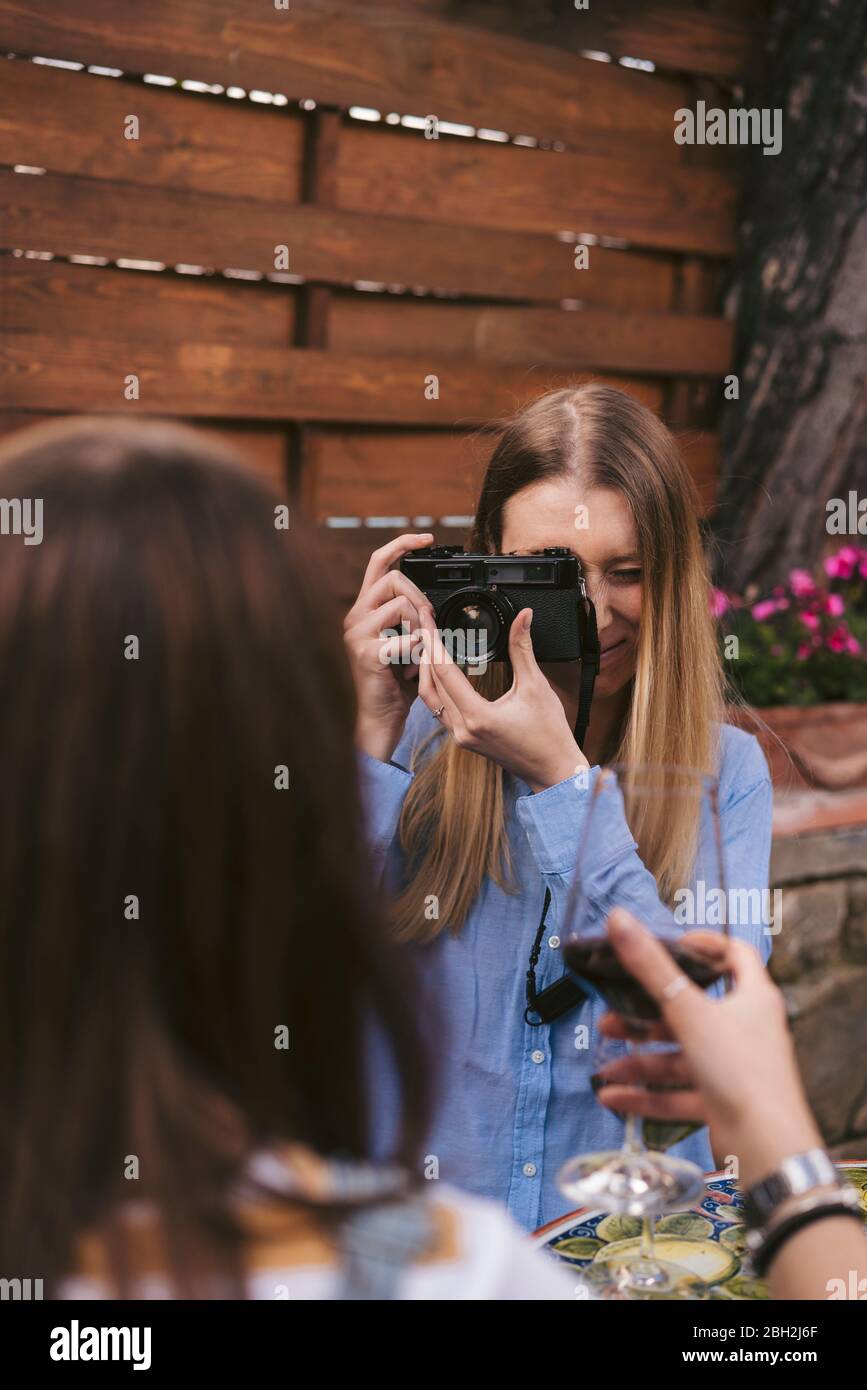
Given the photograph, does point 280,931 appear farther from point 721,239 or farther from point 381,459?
point 721,239

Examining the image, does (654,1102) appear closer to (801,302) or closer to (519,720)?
(519,720)

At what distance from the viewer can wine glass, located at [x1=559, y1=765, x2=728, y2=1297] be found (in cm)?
80

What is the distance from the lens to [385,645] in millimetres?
1490

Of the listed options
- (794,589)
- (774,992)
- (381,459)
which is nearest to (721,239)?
(794,589)

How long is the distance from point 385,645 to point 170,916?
926 mm

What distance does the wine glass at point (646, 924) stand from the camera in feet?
2.62

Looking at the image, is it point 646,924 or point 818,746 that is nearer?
point 646,924

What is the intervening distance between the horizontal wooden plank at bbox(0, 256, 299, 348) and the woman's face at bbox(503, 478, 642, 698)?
1.11m

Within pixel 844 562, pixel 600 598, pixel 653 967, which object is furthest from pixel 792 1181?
pixel 844 562

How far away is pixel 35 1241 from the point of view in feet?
1.84

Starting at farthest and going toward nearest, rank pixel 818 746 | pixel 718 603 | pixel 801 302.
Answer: pixel 801 302
pixel 818 746
pixel 718 603

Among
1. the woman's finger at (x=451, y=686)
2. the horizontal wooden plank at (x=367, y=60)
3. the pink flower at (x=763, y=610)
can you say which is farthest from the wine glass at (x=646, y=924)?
the pink flower at (x=763, y=610)

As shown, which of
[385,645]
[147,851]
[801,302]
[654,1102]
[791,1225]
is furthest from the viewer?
[801,302]

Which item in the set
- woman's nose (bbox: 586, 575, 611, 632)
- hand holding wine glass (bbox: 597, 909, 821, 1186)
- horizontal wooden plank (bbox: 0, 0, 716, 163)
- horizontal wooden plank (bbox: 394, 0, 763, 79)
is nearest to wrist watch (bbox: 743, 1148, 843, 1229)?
hand holding wine glass (bbox: 597, 909, 821, 1186)
